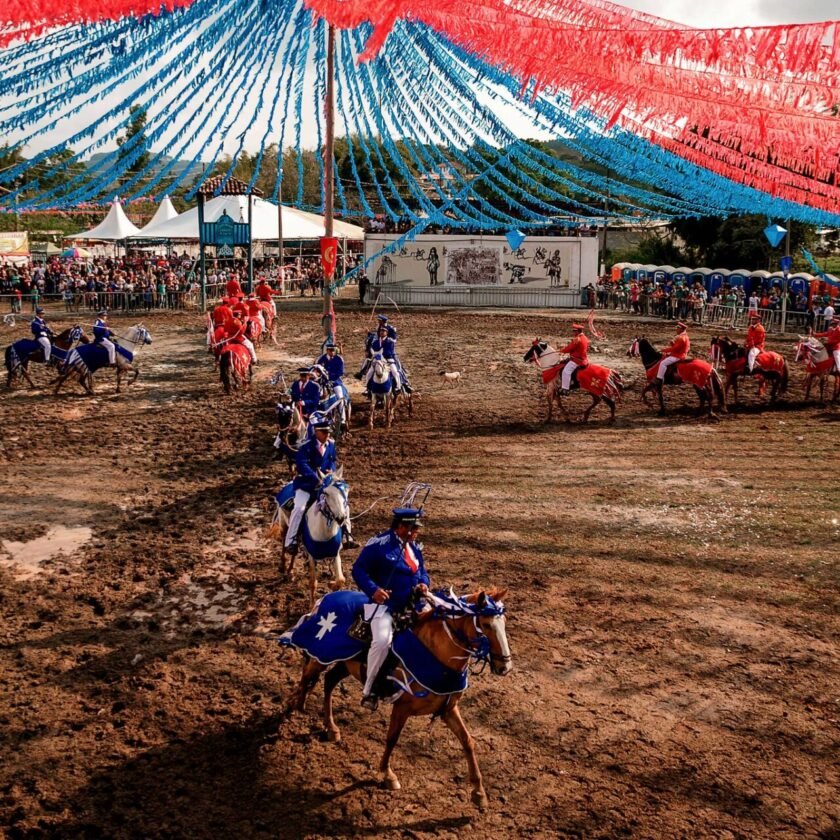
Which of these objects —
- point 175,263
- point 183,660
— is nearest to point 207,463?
point 183,660

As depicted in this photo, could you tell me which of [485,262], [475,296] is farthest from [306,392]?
[485,262]

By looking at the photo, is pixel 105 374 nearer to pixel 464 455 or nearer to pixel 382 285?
pixel 464 455

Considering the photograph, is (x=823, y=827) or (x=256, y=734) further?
(x=256, y=734)

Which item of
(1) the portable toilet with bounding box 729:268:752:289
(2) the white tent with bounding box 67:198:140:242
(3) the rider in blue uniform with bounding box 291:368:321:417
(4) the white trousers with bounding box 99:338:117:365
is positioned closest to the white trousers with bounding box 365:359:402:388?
(3) the rider in blue uniform with bounding box 291:368:321:417

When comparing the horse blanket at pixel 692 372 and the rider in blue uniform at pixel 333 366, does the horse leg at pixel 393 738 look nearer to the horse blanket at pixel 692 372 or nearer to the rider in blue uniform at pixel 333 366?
the rider in blue uniform at pixel 333 366

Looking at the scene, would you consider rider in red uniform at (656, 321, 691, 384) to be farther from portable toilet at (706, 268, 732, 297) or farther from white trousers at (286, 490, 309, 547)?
portable toilet at (706, 268, 732, 297)

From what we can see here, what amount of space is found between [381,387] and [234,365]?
4.99m

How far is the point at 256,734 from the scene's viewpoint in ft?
23.5

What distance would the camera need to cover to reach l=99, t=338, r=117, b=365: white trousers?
2041 centimetres

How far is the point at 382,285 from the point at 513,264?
6.85m

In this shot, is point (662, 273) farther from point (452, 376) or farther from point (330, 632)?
point (330, 632)

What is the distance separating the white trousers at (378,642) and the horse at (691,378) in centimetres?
1373

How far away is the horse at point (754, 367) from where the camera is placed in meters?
19.7

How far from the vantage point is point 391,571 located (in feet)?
22.7
